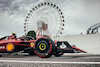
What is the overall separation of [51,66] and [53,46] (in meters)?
2.09

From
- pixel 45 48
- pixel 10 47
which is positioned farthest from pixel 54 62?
pixel 10 47

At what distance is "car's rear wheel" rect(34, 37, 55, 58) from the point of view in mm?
4180

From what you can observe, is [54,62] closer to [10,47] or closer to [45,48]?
[45,48]

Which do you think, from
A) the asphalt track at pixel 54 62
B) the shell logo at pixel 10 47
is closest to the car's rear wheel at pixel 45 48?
the asphalt track at pixel 54 62

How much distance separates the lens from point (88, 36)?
1838cm

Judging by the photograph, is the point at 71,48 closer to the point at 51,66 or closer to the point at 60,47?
the point at 60,47

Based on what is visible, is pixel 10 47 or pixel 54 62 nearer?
pixel 54 62

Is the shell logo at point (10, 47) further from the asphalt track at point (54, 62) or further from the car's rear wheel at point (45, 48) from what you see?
the asphalt track at point (54, 62)

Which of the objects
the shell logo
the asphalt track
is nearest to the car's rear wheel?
the asphalt track

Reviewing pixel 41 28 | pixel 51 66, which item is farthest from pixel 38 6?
pixel 51 66

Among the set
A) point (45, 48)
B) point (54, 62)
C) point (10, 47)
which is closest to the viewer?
point (54, 62)

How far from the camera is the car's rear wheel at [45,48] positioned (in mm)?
4180

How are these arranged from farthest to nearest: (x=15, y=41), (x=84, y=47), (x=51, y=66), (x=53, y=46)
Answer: (x=84, y=47) < (x=15, y=41) < (x=53, y=46) < (x=51, y=66)

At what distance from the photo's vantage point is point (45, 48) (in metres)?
4.22
